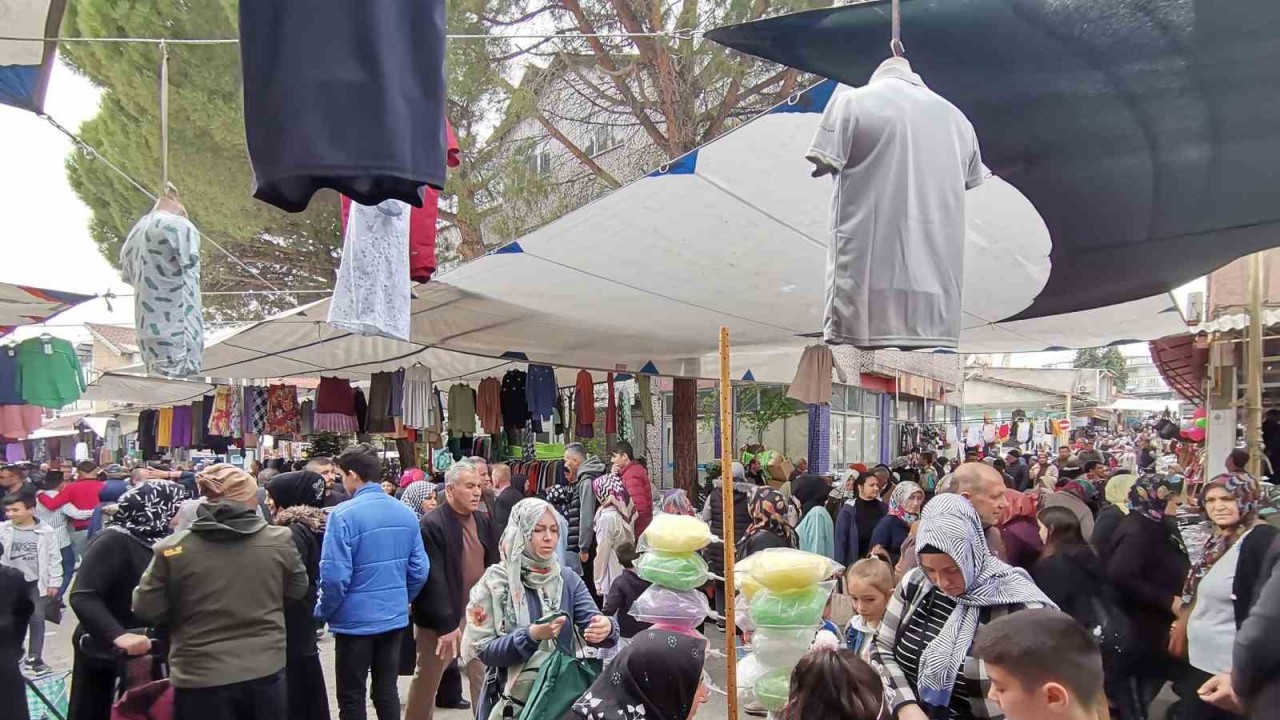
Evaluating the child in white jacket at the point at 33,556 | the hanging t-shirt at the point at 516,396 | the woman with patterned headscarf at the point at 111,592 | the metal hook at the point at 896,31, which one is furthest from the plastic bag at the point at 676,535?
the hanging t-shirt at the point at 516,396

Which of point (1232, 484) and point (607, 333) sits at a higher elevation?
point (607, 333)

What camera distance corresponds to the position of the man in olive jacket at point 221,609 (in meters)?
2.88

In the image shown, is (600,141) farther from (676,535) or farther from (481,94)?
(676,535)

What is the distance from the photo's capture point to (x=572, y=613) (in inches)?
127

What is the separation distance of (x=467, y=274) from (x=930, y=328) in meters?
3.52

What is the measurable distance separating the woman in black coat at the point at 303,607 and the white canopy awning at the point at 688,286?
1.65 meters

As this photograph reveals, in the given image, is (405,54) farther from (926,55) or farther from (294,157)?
(926,55)

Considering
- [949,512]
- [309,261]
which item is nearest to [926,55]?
[949,512]

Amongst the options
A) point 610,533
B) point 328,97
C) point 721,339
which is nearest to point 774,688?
point 721,339

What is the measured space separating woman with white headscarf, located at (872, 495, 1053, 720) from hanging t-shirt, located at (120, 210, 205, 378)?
3128mm

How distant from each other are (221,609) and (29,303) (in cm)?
533

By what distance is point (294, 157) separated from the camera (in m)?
1.44

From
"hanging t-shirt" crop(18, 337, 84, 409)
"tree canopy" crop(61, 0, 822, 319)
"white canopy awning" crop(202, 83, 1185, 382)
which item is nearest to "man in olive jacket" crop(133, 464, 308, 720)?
"white canopy awning" crop(202, 83, 1185, 382)

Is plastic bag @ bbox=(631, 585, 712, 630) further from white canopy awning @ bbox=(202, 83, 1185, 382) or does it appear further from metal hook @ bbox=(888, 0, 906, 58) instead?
metal hook @ bbox=(888, 0, 906, 58)
